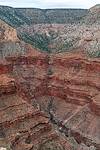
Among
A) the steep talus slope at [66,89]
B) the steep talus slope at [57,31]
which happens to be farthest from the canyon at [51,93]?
the steep talus slope at [57,31]

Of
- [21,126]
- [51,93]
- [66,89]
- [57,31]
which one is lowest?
[51,93]

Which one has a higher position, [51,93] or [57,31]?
[57,31]

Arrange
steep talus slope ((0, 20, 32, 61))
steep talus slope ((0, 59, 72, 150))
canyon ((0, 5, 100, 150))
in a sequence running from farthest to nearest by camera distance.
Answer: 1. steep talus slope ((0, 20, 32, 61))
2. canyon ((0, 5, 100, 150))
3. steep talus slope ((0, 59, 72, 150))

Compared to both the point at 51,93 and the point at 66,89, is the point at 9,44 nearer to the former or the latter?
the point at 51,93

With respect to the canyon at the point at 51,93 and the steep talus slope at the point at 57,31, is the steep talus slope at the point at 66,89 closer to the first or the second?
the canyon at the point at 51,93

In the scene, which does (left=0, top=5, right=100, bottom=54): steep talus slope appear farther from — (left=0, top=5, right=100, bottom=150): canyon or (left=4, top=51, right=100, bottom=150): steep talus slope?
(left=4, top=51, right=100, bottom=150): steep talus slope

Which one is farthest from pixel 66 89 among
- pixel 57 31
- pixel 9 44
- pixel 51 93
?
pixel 57 31

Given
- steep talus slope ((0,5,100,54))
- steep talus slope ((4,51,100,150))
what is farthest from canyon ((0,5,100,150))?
steep talus slope ((0,5,100,54))

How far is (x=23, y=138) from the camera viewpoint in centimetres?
7175

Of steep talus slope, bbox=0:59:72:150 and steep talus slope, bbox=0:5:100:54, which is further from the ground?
steep talus slope, bbox=0:5:100:54

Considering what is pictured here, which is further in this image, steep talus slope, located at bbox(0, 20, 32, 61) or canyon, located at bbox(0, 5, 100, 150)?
steep talus slope, located at bbox(0, 20, 32, 61)

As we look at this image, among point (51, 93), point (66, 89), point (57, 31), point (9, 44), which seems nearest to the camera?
point (66, 89)

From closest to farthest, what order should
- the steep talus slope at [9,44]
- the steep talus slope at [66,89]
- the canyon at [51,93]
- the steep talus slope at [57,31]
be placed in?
the canyon at [51,93] → the steep talus slope at [66,89] → the steep talus slope at [9,44] → the steep talus slope at [57,31]

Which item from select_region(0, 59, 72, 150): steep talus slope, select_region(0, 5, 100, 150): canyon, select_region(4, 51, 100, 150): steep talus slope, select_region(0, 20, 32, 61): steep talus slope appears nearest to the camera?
select_region(0, 59, 72, 150): steep talus slope
